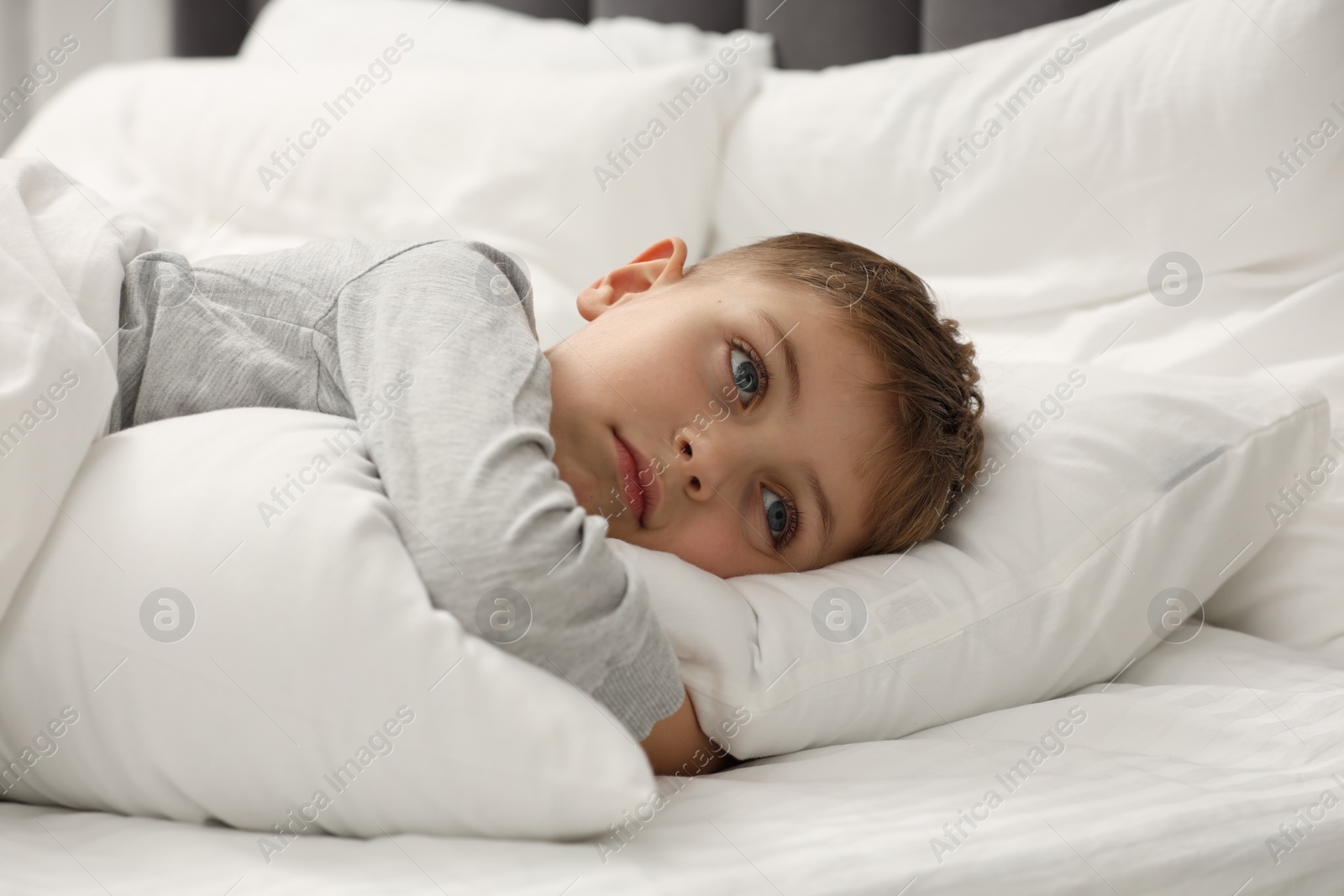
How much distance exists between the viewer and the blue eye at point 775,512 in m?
0.91

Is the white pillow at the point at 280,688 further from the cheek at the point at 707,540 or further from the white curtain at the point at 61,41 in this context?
the white curtain at the point at 61,41

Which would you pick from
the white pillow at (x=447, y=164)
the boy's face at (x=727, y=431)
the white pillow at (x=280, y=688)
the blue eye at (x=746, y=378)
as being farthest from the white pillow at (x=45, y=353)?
the white pillow at (x=447, y=164)

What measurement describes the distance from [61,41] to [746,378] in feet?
7.69

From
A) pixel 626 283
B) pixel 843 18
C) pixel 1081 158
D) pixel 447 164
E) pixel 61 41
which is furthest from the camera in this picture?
pixel 61 41

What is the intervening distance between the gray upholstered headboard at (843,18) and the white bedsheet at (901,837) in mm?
1084

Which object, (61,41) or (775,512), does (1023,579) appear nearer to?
(775,512)

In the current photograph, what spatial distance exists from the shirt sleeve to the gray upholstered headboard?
1.09 m

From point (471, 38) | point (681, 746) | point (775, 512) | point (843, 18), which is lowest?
point (681, 746)

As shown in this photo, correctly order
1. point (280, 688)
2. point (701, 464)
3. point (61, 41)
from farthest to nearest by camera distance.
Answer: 1. point (61, 41)
2. point (701, 464)
3. point (280, 688)

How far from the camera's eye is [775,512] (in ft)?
3.01

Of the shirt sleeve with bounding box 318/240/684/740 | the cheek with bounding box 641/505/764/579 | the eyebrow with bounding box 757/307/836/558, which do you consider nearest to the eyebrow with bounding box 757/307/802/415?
the eyebrow with bounding box 757/307/836/558

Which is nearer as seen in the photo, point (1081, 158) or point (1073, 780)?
point (1073, 780)

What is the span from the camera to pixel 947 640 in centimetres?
86

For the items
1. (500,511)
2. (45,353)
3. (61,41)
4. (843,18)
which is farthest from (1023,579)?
(61,41)
